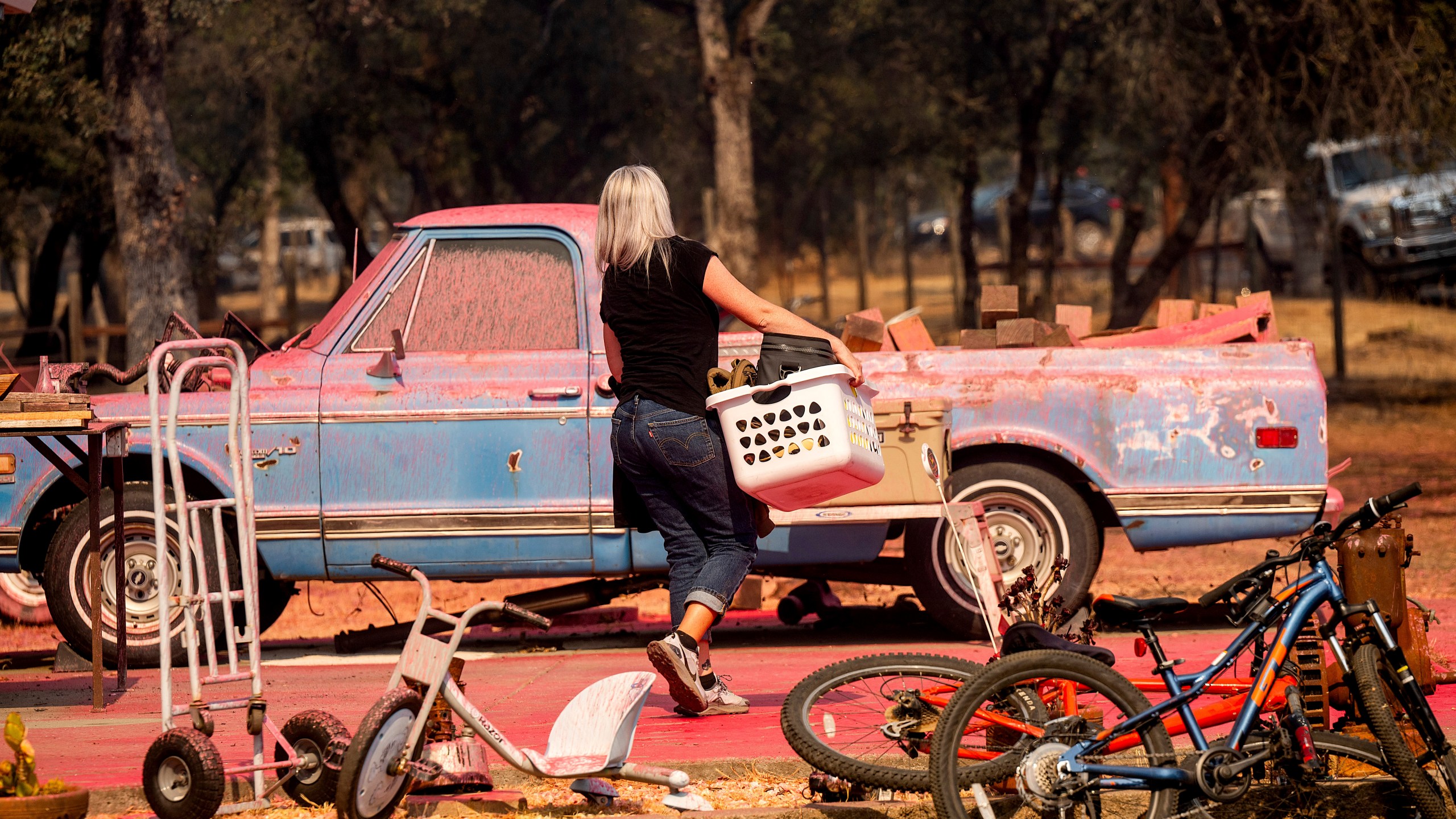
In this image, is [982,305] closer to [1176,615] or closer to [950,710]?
[1176,615]

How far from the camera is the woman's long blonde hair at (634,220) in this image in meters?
5.18

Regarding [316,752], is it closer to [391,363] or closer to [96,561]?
[96,561]

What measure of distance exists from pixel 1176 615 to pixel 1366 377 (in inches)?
483

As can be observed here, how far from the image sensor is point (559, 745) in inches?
184

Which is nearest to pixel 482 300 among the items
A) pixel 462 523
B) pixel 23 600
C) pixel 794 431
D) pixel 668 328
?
pixel 462 523

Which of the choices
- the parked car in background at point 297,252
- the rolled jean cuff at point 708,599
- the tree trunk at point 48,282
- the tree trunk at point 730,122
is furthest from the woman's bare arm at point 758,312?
the parked car in background at point 297,252

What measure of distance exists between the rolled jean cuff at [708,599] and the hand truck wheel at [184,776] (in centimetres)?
156

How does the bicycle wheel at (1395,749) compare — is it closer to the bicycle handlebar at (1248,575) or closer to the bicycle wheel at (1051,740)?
the bicycle handlebar at (1248,575)

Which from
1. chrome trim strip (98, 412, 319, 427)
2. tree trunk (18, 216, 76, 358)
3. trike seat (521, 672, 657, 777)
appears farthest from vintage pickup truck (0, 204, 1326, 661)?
tree trunk (18, 216, 76, 358)

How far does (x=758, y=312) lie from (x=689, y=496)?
0.66 m

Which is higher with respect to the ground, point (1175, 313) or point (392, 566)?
point (1175, 313)

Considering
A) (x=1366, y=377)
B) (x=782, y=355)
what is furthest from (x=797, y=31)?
(x=782, y=355)

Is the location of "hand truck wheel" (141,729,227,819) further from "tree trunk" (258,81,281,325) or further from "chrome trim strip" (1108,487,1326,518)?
"tree trunk" (258,81,281,325)

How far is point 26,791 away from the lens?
4418mm
